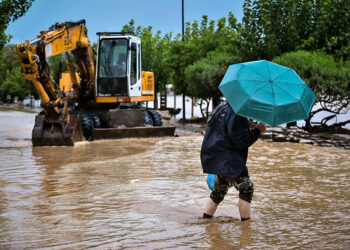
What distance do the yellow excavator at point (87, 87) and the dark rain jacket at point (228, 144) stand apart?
1019cm

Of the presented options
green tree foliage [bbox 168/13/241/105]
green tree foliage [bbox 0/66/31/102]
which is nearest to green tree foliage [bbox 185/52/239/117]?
green tree foliage [bbox 168/13/241/105]

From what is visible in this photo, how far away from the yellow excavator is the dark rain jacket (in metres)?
10.2


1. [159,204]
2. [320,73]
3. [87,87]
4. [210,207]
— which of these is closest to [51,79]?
[87,87]

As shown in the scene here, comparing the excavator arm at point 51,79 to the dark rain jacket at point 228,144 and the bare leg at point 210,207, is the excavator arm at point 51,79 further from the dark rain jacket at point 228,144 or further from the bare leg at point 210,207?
the dark rain jacket at point 228,144

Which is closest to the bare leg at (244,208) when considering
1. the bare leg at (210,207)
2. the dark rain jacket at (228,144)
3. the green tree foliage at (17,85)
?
the bare leg at (210,207)

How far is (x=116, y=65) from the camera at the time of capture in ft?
58.9

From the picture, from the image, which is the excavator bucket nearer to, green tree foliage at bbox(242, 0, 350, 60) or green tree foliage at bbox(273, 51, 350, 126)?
green tree foliage at bbox(273, 51, 350, 126)

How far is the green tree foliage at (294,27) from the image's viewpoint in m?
21.5

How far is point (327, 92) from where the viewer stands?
1859 cm

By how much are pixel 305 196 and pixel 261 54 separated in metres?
16.3

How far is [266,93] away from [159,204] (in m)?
2.59

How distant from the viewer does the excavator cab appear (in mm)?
17672

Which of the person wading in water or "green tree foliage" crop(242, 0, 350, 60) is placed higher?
"green tree foliage" crop(242, 0, 350, 60)

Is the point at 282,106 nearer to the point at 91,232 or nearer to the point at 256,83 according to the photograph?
the point at 256,83
